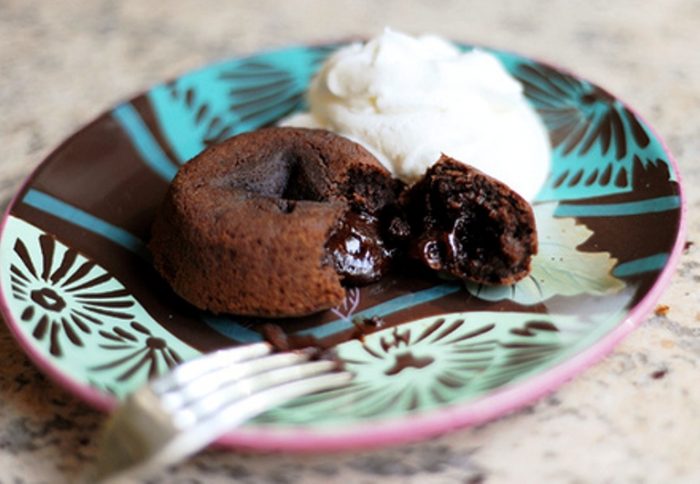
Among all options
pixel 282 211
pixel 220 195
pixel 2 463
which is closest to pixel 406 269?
pixel 282 211

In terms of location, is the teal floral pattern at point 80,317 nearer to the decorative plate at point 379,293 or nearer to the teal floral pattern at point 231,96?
the decorative plate at point 379,293

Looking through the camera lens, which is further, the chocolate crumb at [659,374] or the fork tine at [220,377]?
the chocolate crumb at [659,374]

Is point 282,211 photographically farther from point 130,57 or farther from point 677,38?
point 677,38

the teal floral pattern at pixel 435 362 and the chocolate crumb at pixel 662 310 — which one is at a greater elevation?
the teal floral pattern at pixel 435 362

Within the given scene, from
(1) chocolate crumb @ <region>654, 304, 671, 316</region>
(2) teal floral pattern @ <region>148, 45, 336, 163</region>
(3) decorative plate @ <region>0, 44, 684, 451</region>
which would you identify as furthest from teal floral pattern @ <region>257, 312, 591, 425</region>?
(2) teal floral pattern @ <region>148, 45, 336, 163</region>

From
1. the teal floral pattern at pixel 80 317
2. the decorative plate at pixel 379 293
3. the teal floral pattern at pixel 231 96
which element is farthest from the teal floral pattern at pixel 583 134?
the teal floral pattern at pixel 80 317

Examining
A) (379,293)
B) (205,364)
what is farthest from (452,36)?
(205,364)
